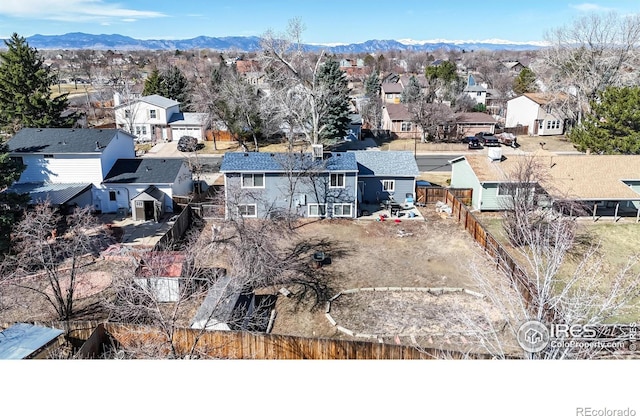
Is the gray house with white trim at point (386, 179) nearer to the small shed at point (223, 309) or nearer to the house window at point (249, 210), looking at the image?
the house window at point (249, 210)

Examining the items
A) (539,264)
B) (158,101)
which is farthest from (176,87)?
(539,264)

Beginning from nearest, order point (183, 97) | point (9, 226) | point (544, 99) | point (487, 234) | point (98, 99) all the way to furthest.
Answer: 1. point (9, 226)
2. point (487, 234)
3. point (544, 99)
4. point (183, 97)
5. point (98, 99)

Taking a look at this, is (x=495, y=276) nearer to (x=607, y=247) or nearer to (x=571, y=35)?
(x=607, y=247)

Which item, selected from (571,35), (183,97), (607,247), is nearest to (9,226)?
(607,247)

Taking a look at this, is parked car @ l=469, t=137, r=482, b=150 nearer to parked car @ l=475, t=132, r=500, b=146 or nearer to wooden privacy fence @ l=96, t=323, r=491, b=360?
parked car @ l=475, t=132, r=500, b=146

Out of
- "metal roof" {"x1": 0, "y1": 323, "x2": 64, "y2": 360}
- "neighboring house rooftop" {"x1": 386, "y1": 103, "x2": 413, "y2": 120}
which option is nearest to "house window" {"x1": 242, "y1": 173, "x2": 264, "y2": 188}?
"metal roof" {"x1": 0, "y1": 323, "x2": 64, "y2": 360}

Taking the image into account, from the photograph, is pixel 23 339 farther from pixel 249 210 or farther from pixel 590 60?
pixel 590 60
